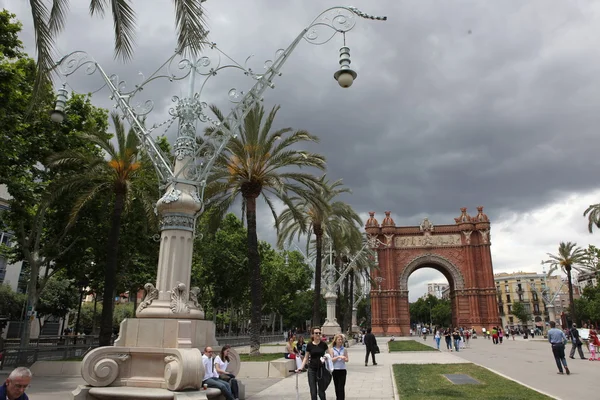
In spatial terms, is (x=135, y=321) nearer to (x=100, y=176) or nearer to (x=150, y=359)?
(x=150, y=359)

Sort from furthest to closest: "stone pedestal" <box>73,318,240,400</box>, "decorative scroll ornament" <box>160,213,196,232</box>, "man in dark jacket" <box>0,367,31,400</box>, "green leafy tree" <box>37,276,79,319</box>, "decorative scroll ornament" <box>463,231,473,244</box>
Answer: "decorative scroll ornament" <box>463,231,473,244</box> < "green leafy tree" <box>37,276,79,319</box> < "decorative scroll ornament" <box>160,213,196,232</box> < "stone pedestal" <box>73,318,240,400</box> < "man in dark jacket" <box>0,367,31,400</box>

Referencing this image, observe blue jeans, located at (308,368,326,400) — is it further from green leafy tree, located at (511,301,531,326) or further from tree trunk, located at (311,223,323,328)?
green leafy tree, located at (511,301,531,326)

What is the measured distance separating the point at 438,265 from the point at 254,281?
4468cm

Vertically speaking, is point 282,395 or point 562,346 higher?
point 562,346

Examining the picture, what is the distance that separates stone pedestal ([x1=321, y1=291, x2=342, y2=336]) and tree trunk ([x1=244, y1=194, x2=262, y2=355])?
10.5 meters

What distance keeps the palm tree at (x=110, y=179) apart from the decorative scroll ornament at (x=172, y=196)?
328 inches

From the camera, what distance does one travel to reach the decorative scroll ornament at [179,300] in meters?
7.48

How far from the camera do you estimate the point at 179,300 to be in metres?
7.58

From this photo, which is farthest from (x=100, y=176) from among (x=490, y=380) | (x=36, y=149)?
(x=490, y=380)

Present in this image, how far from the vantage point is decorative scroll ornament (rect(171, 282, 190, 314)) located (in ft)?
24.6

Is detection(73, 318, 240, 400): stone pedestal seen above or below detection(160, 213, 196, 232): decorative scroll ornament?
below

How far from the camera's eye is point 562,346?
12.5m

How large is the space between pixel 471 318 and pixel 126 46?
52555 millimetres

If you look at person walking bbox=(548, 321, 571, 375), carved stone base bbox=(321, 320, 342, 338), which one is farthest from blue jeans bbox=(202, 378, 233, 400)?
carved stone base bbox=(321, 320, 342, 338)
